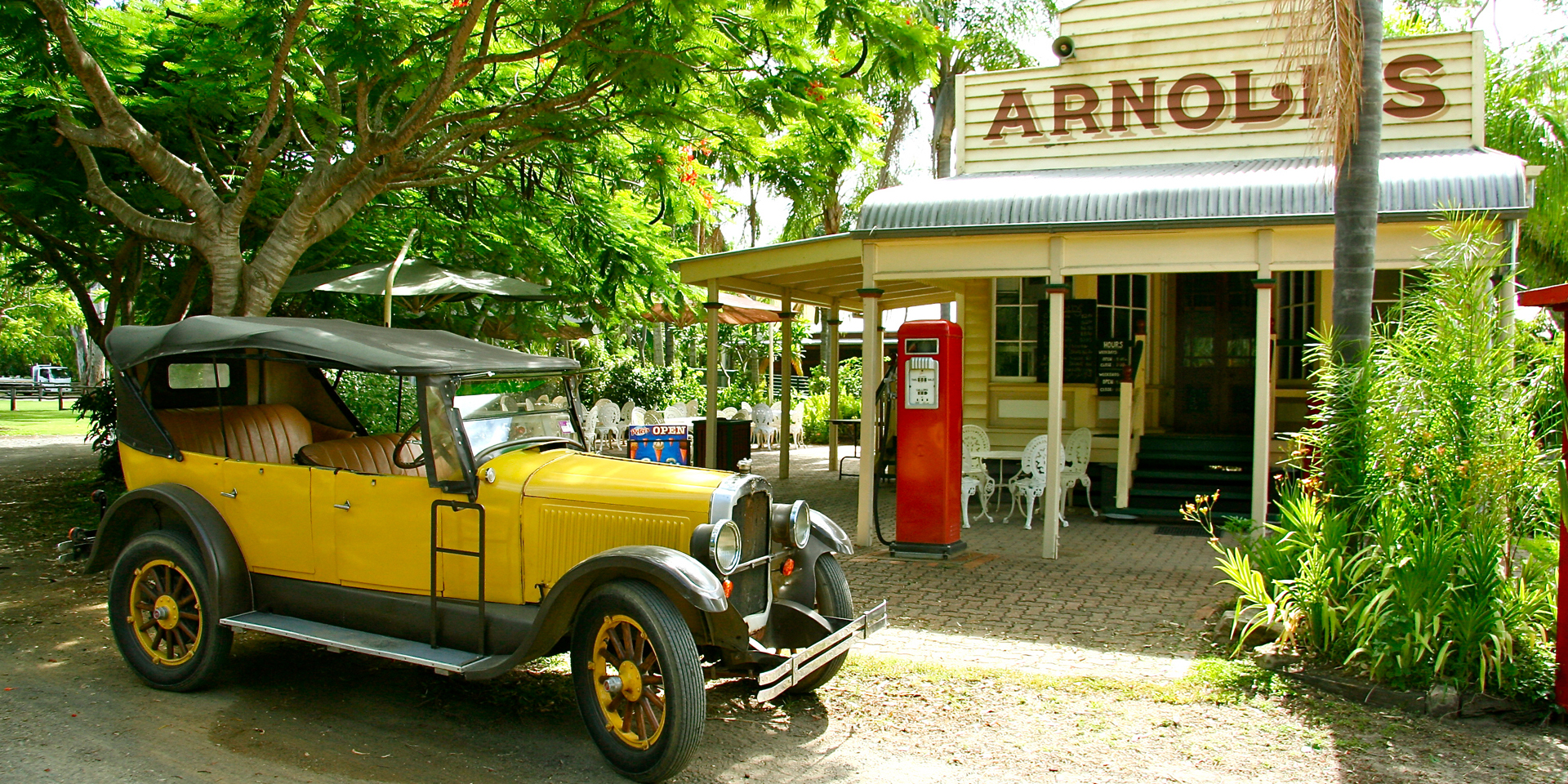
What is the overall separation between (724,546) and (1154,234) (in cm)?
565

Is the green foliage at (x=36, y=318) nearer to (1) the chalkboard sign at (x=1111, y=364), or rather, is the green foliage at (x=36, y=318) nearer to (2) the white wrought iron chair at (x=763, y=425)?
(2) the white wrought iron chair at (x=763, y=425)

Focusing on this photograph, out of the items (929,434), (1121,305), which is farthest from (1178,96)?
(929,434)

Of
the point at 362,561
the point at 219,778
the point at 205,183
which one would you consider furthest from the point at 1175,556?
the point at 205,183

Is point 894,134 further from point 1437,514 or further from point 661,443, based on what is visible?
point 1437,514

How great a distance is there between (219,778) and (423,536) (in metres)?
1.26

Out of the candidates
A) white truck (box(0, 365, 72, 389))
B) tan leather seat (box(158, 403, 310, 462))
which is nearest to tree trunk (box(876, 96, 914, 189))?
tan leather seat (box(158, 403, 310, 462))

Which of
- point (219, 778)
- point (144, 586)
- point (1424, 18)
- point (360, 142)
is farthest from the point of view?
point (1424, 18)

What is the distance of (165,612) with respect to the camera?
525 centimetres

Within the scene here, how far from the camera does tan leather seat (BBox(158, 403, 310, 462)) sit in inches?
220

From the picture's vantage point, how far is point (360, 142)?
8.57 metres

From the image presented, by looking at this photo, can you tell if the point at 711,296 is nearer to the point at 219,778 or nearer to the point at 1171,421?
the point at 1171,421

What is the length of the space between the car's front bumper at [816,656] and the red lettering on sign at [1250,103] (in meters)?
7.94

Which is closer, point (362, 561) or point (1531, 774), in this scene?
point (1531, 774)

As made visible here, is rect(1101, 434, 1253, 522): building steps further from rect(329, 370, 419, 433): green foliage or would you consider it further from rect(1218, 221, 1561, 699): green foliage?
rect(329, 370, 419, 433): green foliage
